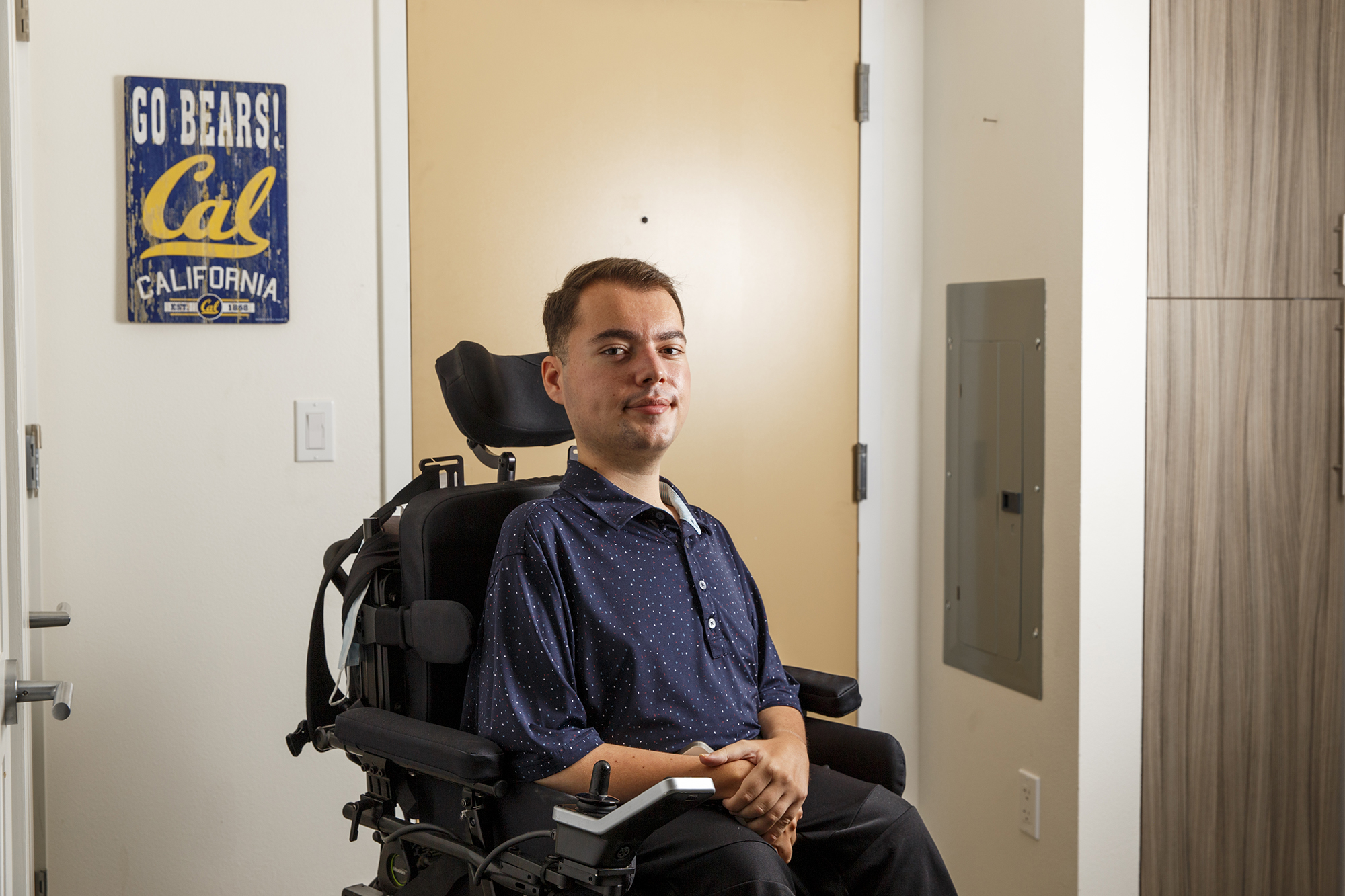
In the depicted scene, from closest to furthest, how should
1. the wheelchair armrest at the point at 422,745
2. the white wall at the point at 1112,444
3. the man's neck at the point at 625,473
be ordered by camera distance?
the wheelchair armrest at the point at 422,745 < the man's neck at the point at 625,473 < the white wall at the point at 1112,444

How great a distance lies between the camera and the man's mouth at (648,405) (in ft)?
5.02

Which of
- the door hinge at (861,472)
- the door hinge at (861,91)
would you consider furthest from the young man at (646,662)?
the door hinge at (861,91)

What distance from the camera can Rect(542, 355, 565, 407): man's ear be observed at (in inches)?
63.5

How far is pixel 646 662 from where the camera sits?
147cm

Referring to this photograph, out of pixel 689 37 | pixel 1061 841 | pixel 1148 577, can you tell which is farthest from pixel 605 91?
pixel 1061 841

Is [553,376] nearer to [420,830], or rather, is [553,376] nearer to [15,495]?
[420,830]

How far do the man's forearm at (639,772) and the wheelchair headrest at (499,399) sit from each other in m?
0.50

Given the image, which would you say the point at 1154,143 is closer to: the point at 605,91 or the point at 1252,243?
the point at 1252,243

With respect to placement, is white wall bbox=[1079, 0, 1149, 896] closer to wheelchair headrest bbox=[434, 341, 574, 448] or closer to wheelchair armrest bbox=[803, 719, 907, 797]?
wheelchair armrest bbox=[803, 719, 907, 797]

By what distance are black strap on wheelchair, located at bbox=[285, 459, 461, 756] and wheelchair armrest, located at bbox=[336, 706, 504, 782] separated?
0.48 feet

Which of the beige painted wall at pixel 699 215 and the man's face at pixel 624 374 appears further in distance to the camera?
the beige painted wall at pixel 699 215

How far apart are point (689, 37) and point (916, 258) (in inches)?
28.8

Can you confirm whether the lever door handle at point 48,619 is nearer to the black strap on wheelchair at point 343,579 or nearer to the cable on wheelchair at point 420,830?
the black strap on wheelchair at point 343,579

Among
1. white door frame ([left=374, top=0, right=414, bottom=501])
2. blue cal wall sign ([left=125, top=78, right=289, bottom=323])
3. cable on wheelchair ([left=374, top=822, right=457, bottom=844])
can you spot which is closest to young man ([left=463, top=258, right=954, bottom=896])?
cable on wheelchair ([left=374, top=822, right=457, bottom=844])
